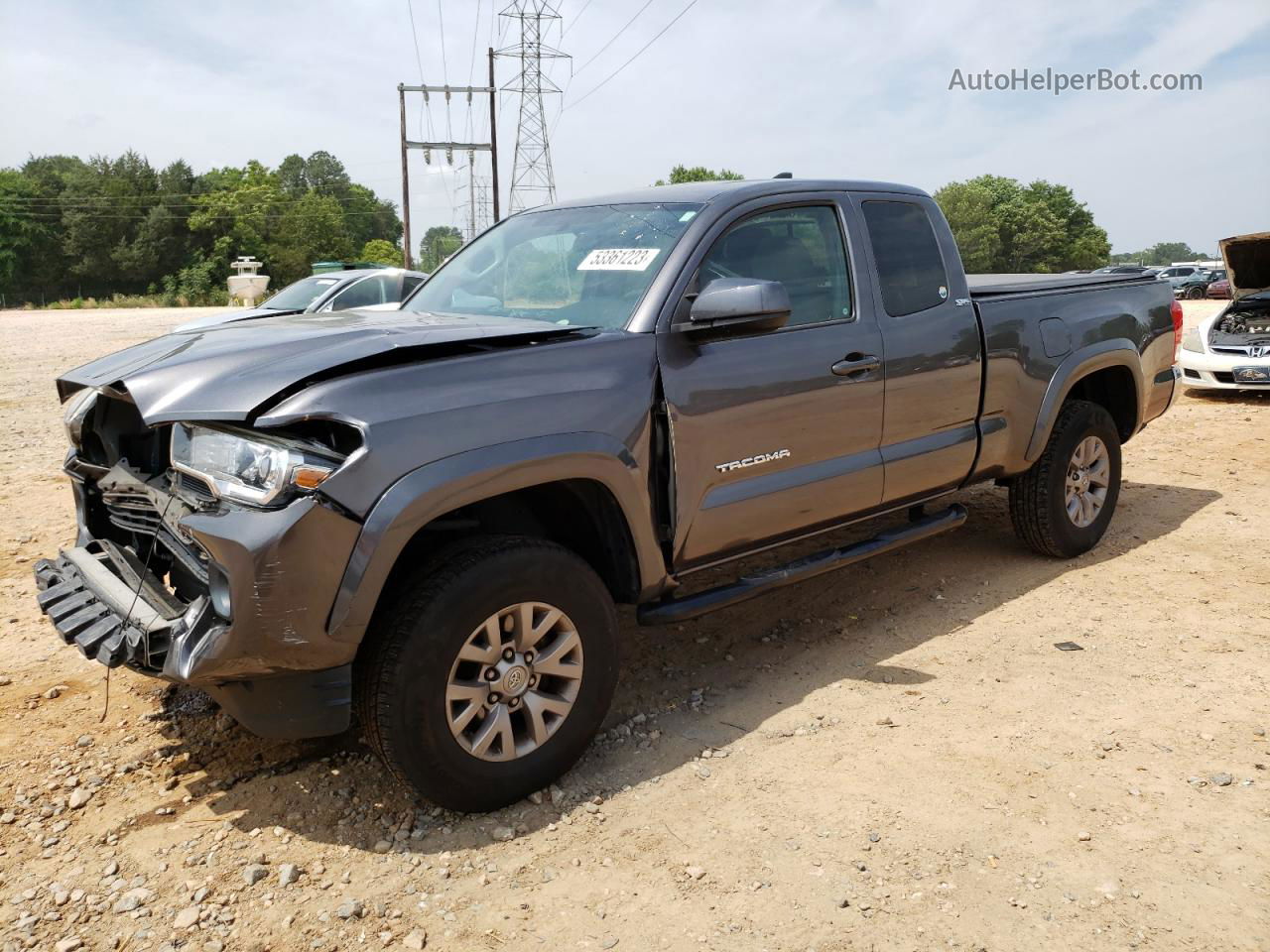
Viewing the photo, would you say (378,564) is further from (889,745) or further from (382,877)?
(889,745)

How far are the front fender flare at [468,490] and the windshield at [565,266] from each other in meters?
0.59

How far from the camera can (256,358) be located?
9.59ft

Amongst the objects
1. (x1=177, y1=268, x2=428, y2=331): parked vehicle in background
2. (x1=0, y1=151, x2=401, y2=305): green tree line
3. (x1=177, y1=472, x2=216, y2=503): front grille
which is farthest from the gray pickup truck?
(x1=0, y1=151, x2=401, y2=305): green tree line

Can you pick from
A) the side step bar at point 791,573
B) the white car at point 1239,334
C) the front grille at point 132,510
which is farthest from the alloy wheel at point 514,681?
the white car at point 1239,334

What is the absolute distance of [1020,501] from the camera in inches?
208

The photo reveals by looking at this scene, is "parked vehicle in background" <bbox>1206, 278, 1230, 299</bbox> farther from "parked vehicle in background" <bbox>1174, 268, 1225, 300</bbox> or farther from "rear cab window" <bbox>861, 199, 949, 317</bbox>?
"rear cab window" <bbox>861, 199, 949, 317</bbox>

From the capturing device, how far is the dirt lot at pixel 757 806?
2584mm

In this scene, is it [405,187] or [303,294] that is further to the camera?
[405,187]

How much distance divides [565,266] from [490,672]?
1.74m

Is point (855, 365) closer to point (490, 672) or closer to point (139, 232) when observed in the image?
point (490, 672)

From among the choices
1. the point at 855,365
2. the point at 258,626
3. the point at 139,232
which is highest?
the point at 139,232

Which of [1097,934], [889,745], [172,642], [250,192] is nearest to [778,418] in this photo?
[889,745]

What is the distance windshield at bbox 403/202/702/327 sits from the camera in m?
3.63

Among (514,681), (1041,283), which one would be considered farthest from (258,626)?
(1041,283)
